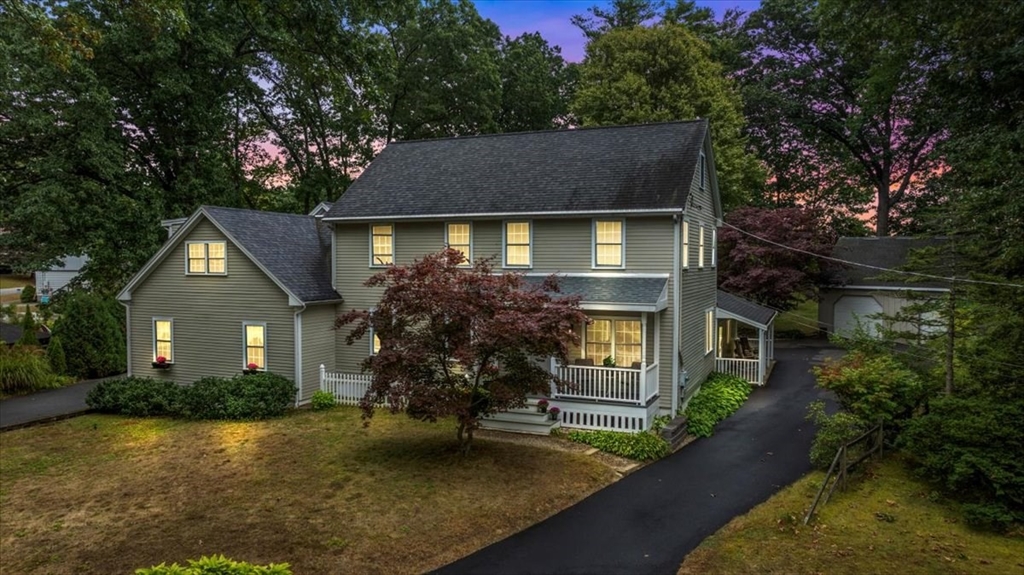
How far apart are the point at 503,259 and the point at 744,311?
A: 33.8ft

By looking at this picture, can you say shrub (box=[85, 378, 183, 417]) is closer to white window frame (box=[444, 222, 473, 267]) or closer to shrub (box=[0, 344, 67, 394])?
shrub (box=[0, 344, 67, 394])

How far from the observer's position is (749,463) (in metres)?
13.1

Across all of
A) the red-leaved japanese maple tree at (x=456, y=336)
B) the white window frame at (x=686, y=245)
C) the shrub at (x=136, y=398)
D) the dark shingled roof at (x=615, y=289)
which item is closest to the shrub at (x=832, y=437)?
the dark shingled roof at (x=615, y=289)

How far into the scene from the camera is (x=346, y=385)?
1822 centimetres

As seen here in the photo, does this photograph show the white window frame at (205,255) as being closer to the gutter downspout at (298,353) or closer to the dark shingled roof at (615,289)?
the gutter downspout at (298,353)

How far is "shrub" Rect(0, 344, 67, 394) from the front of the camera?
20000mm

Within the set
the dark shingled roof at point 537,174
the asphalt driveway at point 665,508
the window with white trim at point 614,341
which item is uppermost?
the dark shingled roof at point 537,174

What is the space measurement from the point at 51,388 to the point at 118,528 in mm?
15931

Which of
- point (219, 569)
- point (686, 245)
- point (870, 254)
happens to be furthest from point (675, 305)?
point (870, 254)

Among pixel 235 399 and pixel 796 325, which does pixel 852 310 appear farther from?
pixel 235 399

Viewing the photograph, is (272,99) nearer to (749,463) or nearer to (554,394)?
(554,394)

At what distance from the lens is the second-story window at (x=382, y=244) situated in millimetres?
→ 19062

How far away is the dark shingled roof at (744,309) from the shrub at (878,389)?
6.58 m

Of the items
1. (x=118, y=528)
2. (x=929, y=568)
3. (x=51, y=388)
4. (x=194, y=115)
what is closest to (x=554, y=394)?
(x=929, y=568)
